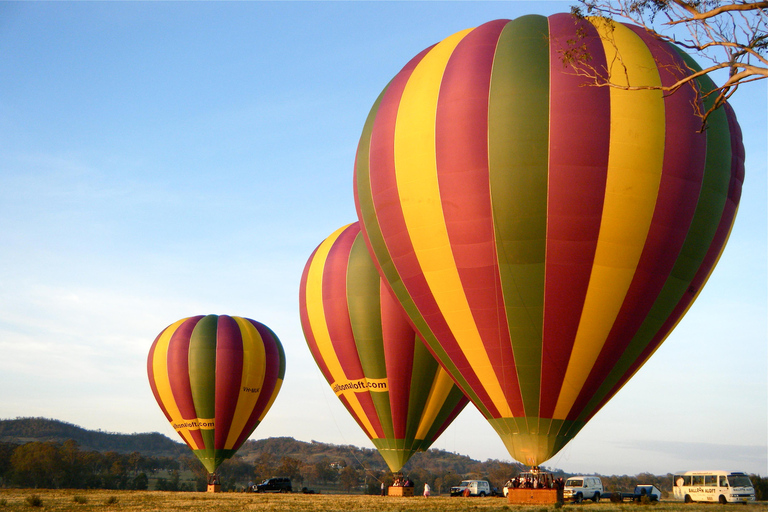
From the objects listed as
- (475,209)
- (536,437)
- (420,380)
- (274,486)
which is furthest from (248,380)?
(475,209)

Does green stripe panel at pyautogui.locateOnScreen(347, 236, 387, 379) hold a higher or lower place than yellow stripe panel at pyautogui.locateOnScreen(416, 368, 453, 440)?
higher

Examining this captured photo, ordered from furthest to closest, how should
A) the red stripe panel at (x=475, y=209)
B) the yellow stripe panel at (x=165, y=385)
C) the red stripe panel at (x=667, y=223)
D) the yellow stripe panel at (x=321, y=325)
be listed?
the yellow stripe panel at (x=165, y=385), the yellow stripe panel at (x=321, y=325), the red stripe panel at (x=475, y=209), the red stripe panel at (x=667, y=223)

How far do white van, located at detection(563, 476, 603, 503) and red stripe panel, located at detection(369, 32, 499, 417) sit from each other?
12.5 m

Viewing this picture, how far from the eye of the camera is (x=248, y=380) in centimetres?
3772

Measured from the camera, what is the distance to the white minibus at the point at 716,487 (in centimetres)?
2650

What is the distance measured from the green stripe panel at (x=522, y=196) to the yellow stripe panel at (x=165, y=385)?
23.6m

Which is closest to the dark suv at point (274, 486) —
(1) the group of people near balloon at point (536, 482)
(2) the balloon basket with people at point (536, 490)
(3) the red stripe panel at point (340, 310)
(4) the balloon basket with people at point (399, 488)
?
(4) the balloon basket with people at point (399, 488)

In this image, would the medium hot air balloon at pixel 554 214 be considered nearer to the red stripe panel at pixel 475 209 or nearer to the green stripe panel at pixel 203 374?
the red stripe panel at pixel 475 209

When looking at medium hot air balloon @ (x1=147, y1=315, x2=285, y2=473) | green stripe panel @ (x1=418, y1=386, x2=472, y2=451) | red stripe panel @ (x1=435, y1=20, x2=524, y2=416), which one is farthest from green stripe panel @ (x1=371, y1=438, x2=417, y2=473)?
medium hot air balloon @ (x1=147, y1=315, x2=285, y2=473)

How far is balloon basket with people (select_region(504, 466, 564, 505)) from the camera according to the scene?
19062 mm

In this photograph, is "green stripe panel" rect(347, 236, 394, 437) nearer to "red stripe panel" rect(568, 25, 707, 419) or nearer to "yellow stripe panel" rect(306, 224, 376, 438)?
"yellow stripe panel" rect(306, 224, 376, 438)

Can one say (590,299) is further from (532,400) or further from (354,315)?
(354,315)

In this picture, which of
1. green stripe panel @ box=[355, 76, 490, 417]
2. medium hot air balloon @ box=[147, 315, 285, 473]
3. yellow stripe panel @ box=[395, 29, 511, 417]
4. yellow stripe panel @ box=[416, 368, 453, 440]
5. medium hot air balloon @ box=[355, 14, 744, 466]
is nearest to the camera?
medium hot air balloon @ box=[355, 14, 744, 466]

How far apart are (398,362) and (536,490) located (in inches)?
391
